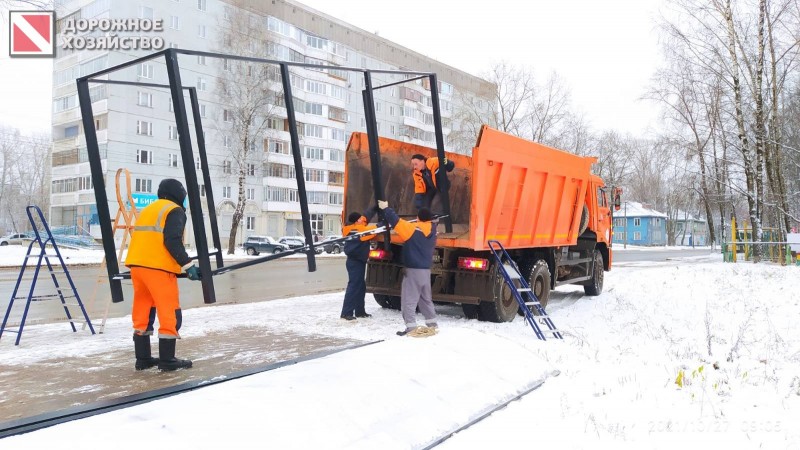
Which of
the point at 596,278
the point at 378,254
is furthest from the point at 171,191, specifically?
the point at 596,278

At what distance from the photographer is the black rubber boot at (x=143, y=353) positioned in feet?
16.9

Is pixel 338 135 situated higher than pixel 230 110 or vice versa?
pixel 338 135

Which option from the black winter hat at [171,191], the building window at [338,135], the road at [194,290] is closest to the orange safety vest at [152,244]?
the black winter hat at [171,191]

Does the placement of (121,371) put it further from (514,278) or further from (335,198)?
(335,198)

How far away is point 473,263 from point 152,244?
4306mm

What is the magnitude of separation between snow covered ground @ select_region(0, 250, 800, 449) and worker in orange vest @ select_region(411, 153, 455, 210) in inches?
72.1

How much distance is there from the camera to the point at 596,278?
40.5 ft

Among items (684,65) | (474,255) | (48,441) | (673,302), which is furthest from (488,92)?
(48,441)

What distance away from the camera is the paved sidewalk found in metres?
4.36

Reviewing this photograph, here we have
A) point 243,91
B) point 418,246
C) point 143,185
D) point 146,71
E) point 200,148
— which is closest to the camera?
point 200,148

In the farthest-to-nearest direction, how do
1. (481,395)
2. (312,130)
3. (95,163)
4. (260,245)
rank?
(312,130), (260,245), (95,163), (481,395)

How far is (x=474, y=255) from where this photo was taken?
26.3ft

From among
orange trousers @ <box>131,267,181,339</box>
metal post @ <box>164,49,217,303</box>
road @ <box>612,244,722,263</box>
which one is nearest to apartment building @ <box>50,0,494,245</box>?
road @ <box>612,244,722,263</box>

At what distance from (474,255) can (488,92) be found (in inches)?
1267
